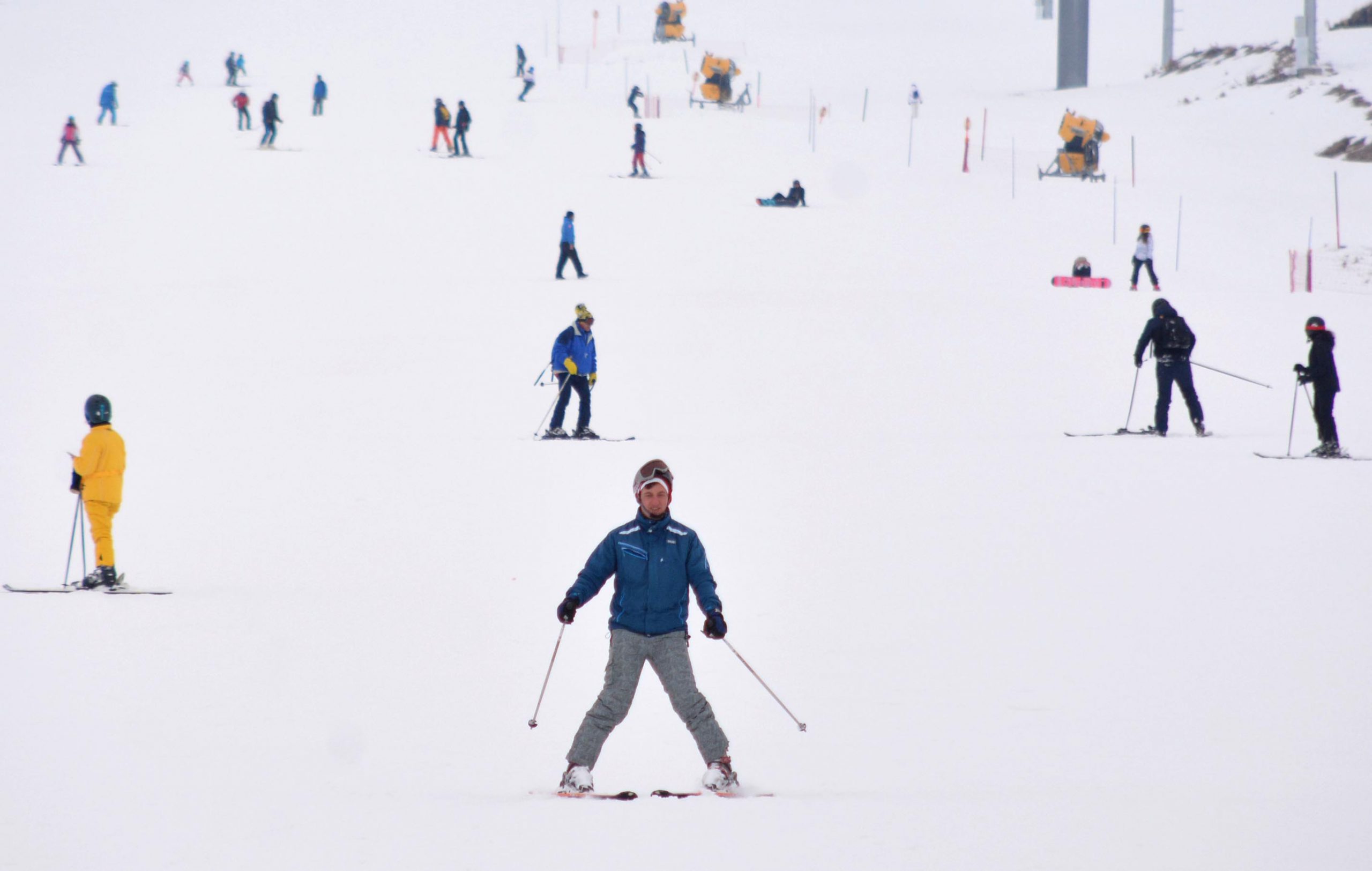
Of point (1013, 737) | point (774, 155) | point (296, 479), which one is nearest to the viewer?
point (1013, 737)

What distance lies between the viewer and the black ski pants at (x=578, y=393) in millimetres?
13281

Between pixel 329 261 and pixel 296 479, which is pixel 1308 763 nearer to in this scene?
pixel 296 479

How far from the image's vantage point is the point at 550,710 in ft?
20.1

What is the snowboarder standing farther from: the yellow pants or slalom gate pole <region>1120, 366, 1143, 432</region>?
the yellow pants

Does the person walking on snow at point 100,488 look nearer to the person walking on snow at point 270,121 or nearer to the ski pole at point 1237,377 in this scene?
the ski pole at point 1237,377

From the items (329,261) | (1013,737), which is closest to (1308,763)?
(1013,737)

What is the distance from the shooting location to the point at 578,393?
43.9 feet

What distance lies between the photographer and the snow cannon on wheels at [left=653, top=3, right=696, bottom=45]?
5756cm

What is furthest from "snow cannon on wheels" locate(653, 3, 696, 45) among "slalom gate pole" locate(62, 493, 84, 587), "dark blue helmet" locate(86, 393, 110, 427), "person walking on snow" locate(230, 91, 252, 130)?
"dark blue helmet" locate(86, 393, 110, 427)

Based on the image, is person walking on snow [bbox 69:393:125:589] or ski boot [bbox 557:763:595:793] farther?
person walking on snow [bbox 69:393:125:589]

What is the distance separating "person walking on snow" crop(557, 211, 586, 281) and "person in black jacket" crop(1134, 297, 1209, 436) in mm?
9682

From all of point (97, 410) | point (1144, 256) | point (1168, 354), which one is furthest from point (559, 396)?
point (1144, 256)

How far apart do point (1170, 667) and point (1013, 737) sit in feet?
4.25

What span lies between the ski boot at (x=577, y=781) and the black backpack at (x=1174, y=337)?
988cm
